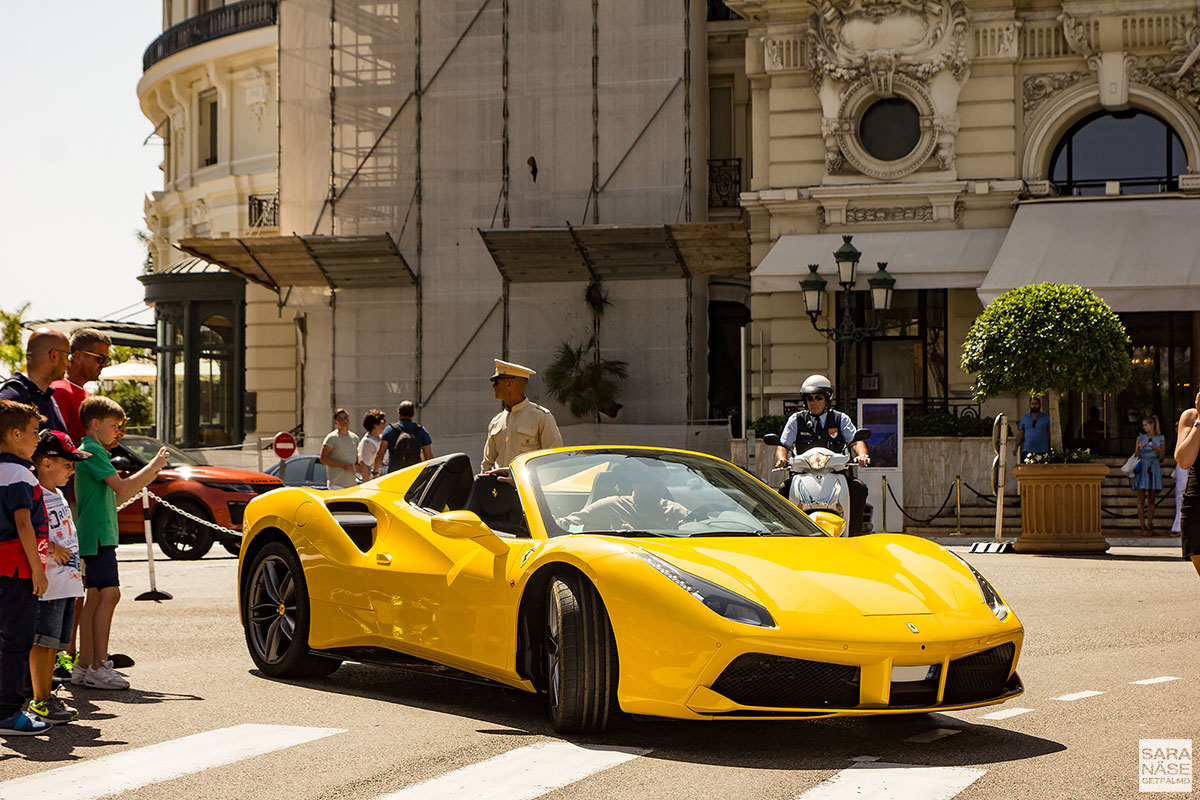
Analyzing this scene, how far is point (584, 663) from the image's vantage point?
6324mm

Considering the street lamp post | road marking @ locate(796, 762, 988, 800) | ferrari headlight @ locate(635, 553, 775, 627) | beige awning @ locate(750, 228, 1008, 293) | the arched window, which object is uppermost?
the arched window

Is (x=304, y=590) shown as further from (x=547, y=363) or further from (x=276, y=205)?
(x=276, y=205)

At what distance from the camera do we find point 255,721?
704 cm

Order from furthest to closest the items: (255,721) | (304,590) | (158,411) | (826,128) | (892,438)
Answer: (158,411) → (826,128) → (892,438) → (304,590) → (255,721)

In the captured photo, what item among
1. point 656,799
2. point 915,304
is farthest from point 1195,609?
point 915,304

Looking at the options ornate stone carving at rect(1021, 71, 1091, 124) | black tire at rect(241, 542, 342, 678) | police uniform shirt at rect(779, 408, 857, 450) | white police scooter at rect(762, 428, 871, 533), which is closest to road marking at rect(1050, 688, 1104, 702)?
white police scooter at rect(762, 428, 871, 533)

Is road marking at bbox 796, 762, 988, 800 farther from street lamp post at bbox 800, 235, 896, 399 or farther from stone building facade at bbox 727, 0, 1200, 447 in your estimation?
stone building facade at bbox 727, 0, 1200, 447

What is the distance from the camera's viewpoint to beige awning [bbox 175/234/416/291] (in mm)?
29578

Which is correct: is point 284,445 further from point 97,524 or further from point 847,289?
point 97,524

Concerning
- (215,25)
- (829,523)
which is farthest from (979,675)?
(215,25)

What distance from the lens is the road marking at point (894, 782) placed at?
5.33 metres

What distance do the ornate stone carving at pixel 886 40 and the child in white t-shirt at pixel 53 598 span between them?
2170 centimetres

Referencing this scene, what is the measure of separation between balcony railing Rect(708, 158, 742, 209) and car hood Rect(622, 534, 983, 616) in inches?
959

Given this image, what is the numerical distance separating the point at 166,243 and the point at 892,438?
27619 millimetres
